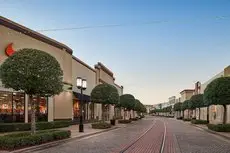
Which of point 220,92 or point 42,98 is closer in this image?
point 220,92

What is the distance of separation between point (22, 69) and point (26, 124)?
11716 mm

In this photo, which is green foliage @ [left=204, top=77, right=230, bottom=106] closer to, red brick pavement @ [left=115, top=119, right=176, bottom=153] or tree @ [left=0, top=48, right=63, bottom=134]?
red brick pavement @ [left=115, top=119, right=176, bottom=153]

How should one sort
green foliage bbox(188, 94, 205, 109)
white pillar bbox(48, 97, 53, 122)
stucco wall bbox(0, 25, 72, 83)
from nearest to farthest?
stucco wall bbox(0, 25, 72, 83) → white pillar bbox(48, 97, 53, 122) → green foliage bbox(188, 94, 205, 109)

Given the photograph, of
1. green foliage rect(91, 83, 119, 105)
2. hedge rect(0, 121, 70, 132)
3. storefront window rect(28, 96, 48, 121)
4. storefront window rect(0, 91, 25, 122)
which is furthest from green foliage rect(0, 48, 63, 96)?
green foliage rect(91, 83, 119, 105)

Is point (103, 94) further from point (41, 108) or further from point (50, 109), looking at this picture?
point (41, 108)

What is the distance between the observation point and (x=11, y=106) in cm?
2725

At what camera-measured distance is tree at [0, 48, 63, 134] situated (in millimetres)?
16109

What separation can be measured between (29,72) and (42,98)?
16885 millimetres

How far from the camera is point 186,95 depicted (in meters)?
122

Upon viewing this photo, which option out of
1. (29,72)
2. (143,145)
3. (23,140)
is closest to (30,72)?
(29,72)

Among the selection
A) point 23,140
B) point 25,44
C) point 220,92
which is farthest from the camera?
point 220,92

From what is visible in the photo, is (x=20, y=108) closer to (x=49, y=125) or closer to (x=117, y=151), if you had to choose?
(x=49, y=125)

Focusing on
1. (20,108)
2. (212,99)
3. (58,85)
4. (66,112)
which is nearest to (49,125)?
(20,108)

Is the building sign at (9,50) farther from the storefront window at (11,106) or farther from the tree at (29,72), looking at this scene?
the tree at (29,72)
